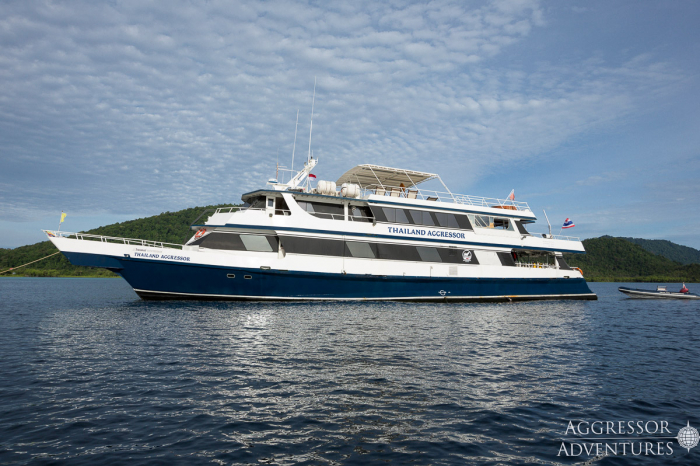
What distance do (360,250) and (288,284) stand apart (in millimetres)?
4255

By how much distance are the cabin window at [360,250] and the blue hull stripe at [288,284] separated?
1158 millimetres

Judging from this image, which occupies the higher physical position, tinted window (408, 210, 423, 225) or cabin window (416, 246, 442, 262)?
tinted window (408, 210, 423, 225)

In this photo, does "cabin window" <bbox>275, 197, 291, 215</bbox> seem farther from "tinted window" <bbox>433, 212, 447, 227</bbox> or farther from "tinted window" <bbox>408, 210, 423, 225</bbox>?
"tinted window" <bbox>433, 212, 447, 227</bbox>

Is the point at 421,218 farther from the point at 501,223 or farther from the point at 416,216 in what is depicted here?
the point at 501,223

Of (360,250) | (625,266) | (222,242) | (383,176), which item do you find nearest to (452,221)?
(383,176)

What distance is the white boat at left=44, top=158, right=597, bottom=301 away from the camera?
17.5 m

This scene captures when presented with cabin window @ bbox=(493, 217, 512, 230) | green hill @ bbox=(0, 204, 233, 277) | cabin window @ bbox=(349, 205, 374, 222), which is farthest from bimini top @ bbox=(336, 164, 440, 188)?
green hill @ bbox=(0, 204, 233, 277)

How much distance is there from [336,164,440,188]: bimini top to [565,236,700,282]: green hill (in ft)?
288

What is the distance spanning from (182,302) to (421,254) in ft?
41.5

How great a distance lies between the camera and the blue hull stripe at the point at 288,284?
1734 cm

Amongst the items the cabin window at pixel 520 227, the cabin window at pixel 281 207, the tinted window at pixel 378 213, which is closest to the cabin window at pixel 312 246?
the cabin window at pixel 281 207

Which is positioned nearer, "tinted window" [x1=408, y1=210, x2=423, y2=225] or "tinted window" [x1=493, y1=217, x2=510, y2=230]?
"tinted window" [x1=408, y1=210, x2=423, y2=225]

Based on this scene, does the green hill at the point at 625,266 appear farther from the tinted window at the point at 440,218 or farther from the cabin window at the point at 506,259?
the tinted window at the point at 440,218

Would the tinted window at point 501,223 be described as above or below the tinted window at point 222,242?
above
